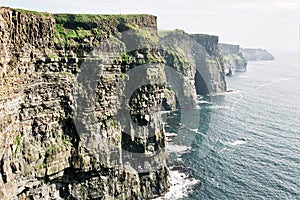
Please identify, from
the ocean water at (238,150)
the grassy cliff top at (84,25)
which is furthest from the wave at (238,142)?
the grassy cliff top at (84,25)

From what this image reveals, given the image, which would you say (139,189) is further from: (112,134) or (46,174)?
(46,174)

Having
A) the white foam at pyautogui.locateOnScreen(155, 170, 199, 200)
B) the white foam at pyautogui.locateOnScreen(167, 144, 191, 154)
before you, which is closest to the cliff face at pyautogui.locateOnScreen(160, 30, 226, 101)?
the white foam at pyautogui.locateOnScreen(167, 144, 191, 154)

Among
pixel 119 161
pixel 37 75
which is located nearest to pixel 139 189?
pixel 119 161

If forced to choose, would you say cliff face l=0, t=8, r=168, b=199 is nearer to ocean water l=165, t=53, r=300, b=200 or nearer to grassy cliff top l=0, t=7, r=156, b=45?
grassy cliff top l=0, t=7, r=156, b=45

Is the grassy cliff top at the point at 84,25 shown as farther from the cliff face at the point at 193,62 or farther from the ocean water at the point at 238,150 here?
the cliff face at the point at 193,62

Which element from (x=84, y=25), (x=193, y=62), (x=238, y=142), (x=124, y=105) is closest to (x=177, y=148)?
(x=238, y=142)

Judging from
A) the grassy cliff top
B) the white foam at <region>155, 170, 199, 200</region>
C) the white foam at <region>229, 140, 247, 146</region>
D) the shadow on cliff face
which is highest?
the grassy cliff top

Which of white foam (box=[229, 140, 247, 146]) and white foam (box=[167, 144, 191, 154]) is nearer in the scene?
white foam (box=[167, 144, 191, 154])
